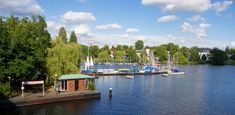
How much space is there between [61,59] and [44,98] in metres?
13.9

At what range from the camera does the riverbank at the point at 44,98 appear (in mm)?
43372

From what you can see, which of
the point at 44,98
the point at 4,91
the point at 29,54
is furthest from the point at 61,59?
the point at 4,91

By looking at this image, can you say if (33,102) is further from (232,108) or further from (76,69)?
(232,108)

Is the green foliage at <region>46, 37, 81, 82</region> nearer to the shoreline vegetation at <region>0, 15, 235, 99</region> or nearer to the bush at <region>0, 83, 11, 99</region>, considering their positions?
the shoreline vegetation at <region>0, 15, 235, 99</region>

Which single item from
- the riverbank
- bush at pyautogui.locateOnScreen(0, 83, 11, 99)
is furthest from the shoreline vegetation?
the riverbank

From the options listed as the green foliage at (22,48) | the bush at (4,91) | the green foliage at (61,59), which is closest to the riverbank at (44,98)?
the bush at (4,91)

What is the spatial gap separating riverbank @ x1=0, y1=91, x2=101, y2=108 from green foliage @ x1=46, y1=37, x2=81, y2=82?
25.0 ft

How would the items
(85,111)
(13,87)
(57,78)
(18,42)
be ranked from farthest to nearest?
(57,78)
(13,87)
(18,42)
(85,111)

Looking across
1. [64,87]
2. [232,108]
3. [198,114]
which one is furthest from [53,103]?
[232,108]

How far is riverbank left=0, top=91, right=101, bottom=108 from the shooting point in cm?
4337

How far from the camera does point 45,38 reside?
193 feet

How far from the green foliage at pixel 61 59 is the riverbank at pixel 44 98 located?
762cm

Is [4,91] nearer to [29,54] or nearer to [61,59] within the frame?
[29,54]

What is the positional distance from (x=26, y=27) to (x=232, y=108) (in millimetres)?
37916
